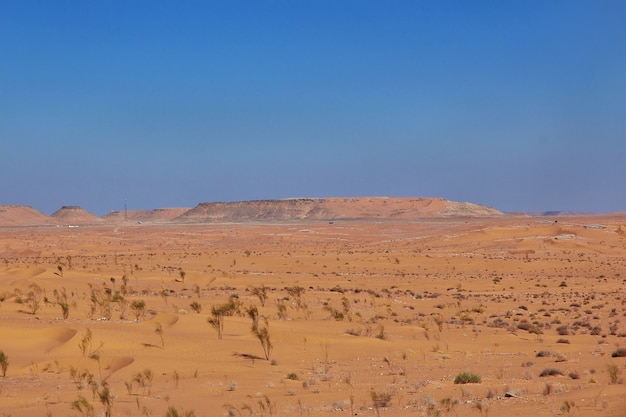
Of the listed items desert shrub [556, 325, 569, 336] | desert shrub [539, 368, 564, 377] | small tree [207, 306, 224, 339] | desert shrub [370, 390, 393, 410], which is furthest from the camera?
desert shrub [556, 325, 569, 336]

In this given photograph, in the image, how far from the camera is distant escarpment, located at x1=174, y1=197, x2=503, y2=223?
178225 mm

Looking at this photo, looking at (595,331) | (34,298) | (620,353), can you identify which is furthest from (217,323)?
(595,331)

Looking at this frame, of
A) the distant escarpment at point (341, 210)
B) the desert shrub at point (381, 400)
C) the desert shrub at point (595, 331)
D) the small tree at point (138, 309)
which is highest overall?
the distant escarpment at point (341, 210)

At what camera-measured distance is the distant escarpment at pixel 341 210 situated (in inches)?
7017

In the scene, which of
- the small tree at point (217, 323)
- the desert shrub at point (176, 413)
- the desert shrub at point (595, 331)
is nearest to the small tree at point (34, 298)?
the small tree at point (217, 323)

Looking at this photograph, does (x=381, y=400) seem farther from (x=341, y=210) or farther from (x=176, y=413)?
(x=341, y=210)

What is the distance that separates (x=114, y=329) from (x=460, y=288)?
67.1 feet

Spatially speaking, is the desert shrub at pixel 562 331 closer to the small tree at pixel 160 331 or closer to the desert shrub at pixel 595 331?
the desert shrub at pixel 595 331

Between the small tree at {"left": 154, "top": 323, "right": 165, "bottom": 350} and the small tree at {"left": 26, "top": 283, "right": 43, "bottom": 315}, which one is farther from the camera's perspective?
the small tree at {"left": 26, "top": 283, "right": 43, "bottom": 315}

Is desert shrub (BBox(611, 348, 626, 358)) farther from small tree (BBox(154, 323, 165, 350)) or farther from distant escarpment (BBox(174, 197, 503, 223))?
distant escarpment (BBox(174, 197, 503, 223))

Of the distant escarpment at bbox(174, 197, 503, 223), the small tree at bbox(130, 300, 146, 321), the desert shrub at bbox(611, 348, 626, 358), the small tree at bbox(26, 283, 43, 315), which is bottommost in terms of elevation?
the desert shrub at bbox(611, 348, 626, 358)

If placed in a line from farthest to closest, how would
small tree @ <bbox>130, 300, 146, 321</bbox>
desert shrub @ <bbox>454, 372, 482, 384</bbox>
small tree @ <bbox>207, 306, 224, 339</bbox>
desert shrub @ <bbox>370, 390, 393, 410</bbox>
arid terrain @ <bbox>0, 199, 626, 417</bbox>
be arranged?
small tree @ <bbox>130, 300, 146, 321</bbox> < small tree @ <bbox>207, 306, 224, 339</bbox> < desert shrub @ <bbox>454, 372, 482, 384</bbox> < arid terrain @ <bbox>0, 199, 626, 417</bbox> < desert shrub @ <bbox>370, 390, 393, 410</bbox>

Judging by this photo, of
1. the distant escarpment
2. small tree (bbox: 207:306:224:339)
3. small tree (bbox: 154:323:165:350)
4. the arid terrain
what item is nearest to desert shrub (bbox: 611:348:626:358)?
the arid terrain

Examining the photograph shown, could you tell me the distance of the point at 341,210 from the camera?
616ft
